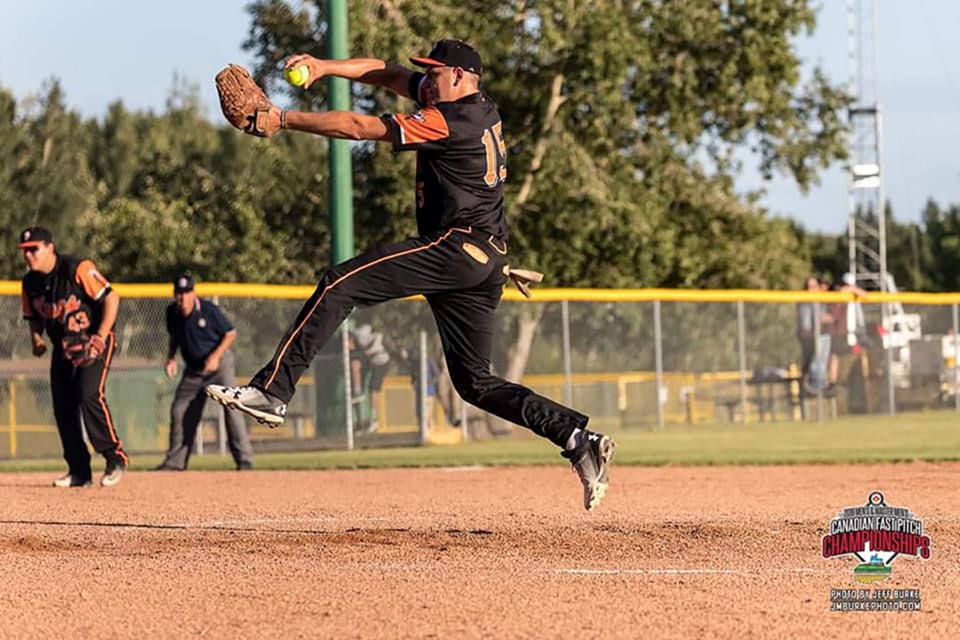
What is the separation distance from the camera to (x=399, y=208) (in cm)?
2723

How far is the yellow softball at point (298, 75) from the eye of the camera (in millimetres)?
7462

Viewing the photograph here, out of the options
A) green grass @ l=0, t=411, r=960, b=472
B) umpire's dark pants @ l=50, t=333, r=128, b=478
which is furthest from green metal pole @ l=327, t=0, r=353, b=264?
umpire's dark pants @ l=50, t=333, r=128, b=478

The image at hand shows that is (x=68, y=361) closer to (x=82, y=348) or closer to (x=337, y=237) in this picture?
(x=82, y=348)

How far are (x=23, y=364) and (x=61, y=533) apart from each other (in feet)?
32.8

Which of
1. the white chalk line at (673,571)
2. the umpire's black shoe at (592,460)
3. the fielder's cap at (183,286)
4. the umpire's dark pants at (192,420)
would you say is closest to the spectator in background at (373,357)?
the umpire's dark pants at (192,420)

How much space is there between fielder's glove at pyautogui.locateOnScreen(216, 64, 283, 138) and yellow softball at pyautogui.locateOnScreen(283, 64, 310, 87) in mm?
160

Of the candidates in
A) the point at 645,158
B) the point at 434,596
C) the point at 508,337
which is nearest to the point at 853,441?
the point at 508,337

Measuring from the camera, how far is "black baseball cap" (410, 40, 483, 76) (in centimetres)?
789

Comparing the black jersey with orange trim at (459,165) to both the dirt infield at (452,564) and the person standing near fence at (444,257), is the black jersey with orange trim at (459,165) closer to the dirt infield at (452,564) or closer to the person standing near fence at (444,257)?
the person standing near fence at (444,257)

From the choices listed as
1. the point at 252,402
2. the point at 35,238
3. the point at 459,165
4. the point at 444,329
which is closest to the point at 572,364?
the point at 35,238

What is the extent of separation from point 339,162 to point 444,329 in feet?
40.1

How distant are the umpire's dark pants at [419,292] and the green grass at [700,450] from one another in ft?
23.6

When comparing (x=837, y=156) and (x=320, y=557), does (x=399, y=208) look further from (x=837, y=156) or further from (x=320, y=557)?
(x=320, y=557)

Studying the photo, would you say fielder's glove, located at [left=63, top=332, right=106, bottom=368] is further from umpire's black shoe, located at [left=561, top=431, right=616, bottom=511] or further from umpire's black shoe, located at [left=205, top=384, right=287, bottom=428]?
umpire's black shoe, located at [left=561, top=431, right=616, bottom=511]
